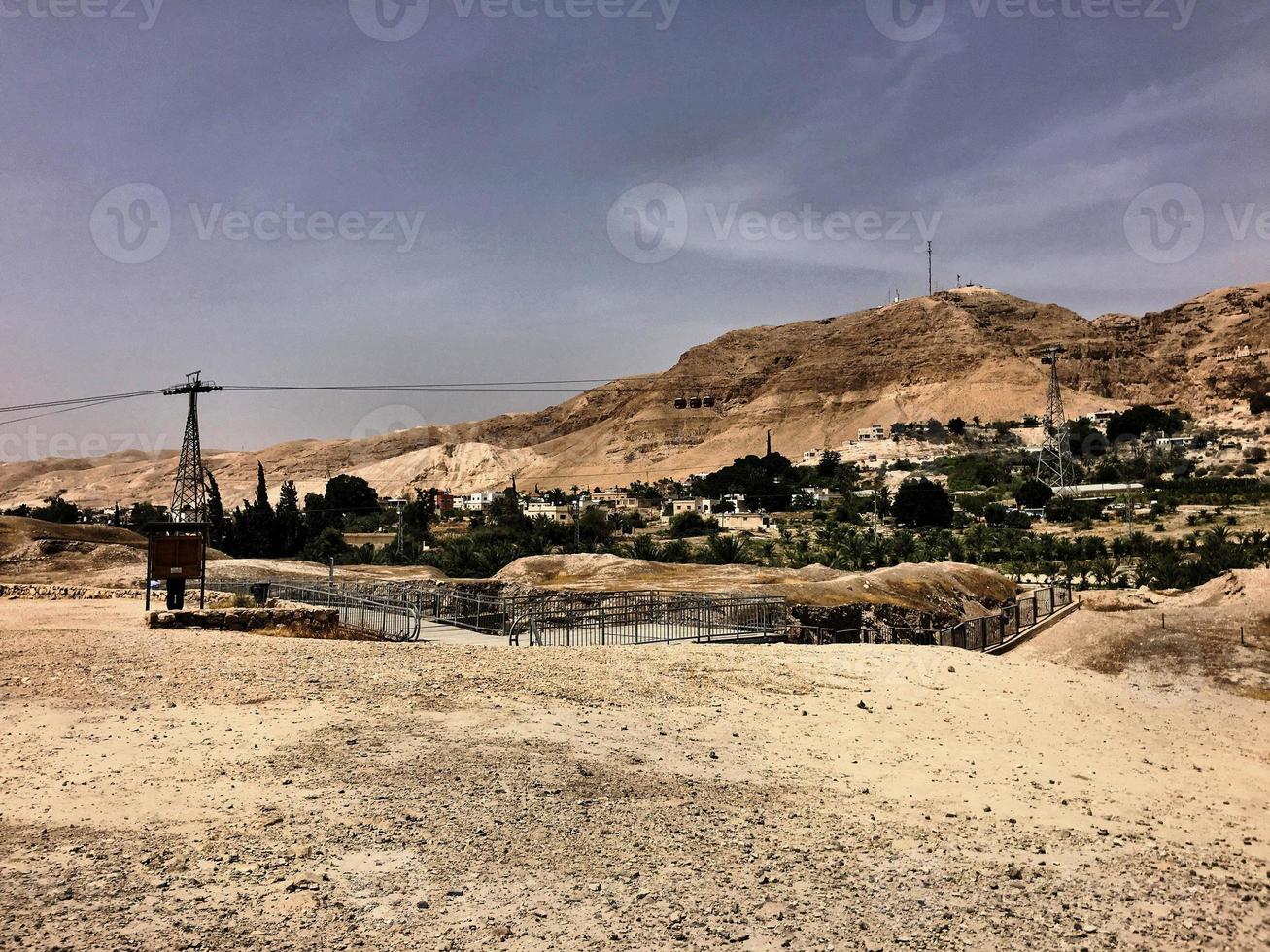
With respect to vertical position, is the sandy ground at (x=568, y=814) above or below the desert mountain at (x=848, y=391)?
below

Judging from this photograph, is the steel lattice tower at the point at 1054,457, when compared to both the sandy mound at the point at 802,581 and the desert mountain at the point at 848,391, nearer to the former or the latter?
the desert mountain at the point at 848,391

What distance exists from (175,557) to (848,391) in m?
150

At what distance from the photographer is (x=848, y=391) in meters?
159

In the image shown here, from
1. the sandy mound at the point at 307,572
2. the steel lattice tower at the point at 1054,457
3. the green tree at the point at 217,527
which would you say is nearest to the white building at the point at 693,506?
the steel lattice tower at the point at 1054,457

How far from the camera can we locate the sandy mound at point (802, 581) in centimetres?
2570

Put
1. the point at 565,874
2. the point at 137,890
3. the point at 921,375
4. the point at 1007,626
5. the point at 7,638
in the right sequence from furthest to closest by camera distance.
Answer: the point at 921,375
the point at 1007,626
the point at 7,638
the point at 565,874
the point at 137,890

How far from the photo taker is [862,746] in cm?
1025

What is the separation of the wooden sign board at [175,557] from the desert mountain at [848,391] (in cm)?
12423

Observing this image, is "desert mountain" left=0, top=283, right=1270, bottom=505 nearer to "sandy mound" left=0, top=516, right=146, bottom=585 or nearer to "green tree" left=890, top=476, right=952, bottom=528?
"green tree" left=890, top=476, right=952, bottom=528

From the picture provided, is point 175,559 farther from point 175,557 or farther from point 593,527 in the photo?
point 593,527

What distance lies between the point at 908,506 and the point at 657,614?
170 feet

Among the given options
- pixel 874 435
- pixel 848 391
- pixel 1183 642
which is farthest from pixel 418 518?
pixel 848 391

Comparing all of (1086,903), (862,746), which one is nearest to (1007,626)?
(862,746)

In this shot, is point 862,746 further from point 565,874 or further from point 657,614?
point 657,614
